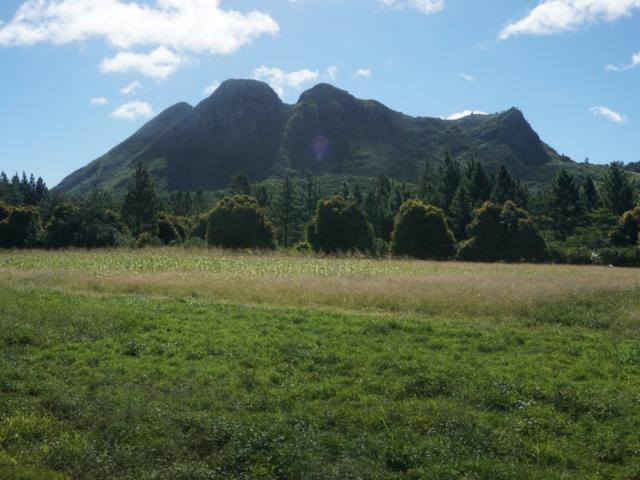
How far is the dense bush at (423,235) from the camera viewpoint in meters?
48.0

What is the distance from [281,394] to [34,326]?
22.7ft

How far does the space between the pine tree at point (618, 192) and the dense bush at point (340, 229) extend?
32.5 metres

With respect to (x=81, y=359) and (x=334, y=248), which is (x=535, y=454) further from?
(x=334, y=248)

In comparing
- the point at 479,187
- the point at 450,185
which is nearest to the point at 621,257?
the point at 479,187

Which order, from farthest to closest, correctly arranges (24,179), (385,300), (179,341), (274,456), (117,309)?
(24,179) < (385,300) < (117,309) < (179,341) < (274,456)

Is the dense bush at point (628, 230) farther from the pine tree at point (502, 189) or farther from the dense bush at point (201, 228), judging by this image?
the dense bush at point (201, 228)

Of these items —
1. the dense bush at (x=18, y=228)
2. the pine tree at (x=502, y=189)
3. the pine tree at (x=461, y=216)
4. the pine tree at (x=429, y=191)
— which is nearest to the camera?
the dense bush at (x=18, y=228)

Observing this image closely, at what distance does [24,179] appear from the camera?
417 ft

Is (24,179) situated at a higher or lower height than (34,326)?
higher

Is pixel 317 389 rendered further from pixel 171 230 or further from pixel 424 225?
pixel 171 230

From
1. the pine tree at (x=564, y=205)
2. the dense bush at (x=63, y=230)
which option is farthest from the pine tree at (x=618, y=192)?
the dense bush at (x=63, y=230)

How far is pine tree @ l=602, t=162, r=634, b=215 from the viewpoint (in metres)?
64.6

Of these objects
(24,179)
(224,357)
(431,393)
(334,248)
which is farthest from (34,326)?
(24,179)

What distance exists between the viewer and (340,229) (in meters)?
51.2
